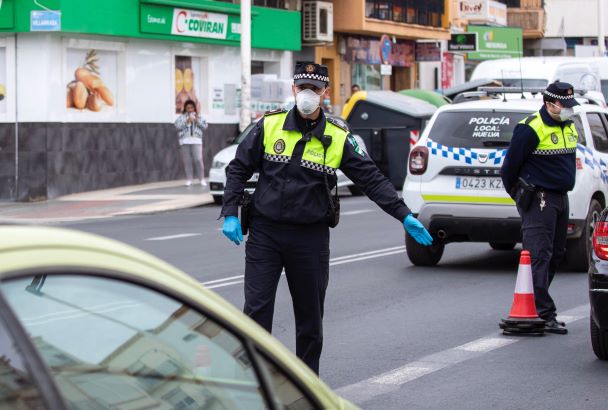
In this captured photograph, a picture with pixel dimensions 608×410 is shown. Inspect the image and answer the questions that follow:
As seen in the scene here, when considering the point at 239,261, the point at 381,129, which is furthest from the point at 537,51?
the point at 239,261

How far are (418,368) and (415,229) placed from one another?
5.59ft

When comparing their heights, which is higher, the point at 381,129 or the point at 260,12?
the point at 260,12

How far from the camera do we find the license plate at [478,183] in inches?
519

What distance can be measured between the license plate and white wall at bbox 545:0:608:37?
5947 cm

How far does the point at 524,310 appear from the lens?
9.74 metres

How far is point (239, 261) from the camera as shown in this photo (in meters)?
14.9

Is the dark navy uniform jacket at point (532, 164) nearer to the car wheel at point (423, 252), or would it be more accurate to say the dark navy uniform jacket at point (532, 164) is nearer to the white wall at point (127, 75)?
the car wheel at point (423, 252)

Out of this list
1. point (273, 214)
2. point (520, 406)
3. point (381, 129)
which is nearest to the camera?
point (273, 214)

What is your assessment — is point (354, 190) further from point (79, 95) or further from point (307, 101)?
point (307, 101)

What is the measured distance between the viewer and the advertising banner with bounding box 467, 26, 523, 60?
56562mm

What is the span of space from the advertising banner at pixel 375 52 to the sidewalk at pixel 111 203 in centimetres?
1133

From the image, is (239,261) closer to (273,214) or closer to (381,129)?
(273,214)

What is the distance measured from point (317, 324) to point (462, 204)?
654 cm

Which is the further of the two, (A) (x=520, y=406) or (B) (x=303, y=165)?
(A) (x=520, y=406)
